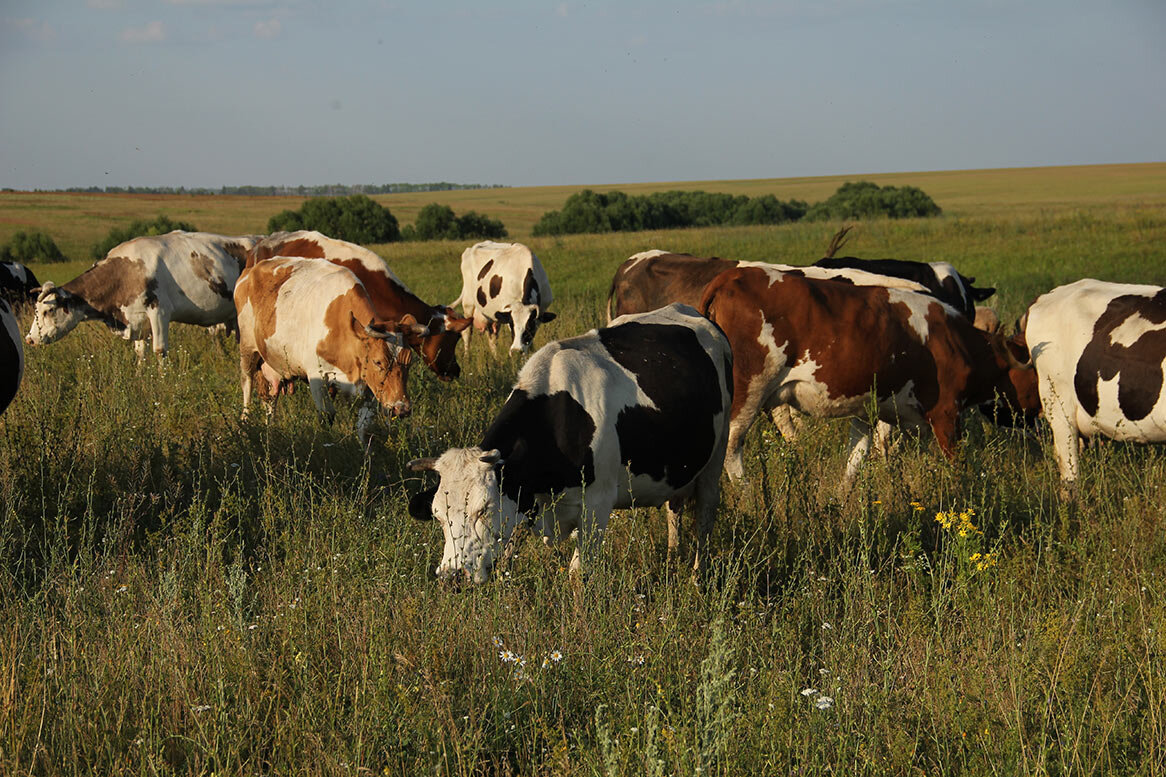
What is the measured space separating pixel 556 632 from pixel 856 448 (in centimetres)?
484

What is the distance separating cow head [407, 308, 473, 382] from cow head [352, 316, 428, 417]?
37.4 inches

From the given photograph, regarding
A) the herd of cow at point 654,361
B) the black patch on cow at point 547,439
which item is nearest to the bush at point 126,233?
the herd of cow at point 654,361

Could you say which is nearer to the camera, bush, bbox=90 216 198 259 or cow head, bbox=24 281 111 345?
cow head, bbox=24 281 111 345

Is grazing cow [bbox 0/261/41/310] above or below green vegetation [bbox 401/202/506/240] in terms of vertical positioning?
below

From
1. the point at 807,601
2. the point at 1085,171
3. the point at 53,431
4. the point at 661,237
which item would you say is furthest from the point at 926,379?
the point at 1085,171

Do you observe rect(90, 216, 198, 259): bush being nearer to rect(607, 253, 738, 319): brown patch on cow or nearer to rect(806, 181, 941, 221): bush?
rect(806, 181, 941, 221): bush

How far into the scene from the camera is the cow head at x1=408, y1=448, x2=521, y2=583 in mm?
4516

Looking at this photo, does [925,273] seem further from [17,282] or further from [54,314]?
[17,282]

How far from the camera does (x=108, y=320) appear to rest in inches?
521

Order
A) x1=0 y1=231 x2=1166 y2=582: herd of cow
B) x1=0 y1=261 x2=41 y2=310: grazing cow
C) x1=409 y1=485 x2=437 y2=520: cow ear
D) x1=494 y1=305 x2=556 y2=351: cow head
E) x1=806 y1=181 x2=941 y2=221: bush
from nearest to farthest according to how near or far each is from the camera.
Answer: x1=409 y1=485 x2=437 y2=520: cow ear
x1=0 y1=231 x2=1166 y2=582: herd of cow
x1=494 y1=305 x2=556 y2=351: cow head
x1=0 y1=261 x2=41 y2=310: grazing cow
x1=806 y1=181 x2=941 y2=221: bush

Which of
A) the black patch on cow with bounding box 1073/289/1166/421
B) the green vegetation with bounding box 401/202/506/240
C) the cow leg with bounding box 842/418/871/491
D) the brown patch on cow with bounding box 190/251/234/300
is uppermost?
the green vegetation with bounding box 401/202/506/240

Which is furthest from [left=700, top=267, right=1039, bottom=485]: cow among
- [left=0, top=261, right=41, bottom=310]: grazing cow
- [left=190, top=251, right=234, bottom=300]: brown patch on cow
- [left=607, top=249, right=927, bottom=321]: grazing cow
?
[left=0, top=261, right=41, bottom=310]: grazing cow

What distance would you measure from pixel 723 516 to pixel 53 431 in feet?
16.1

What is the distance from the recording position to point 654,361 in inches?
Result: 225
